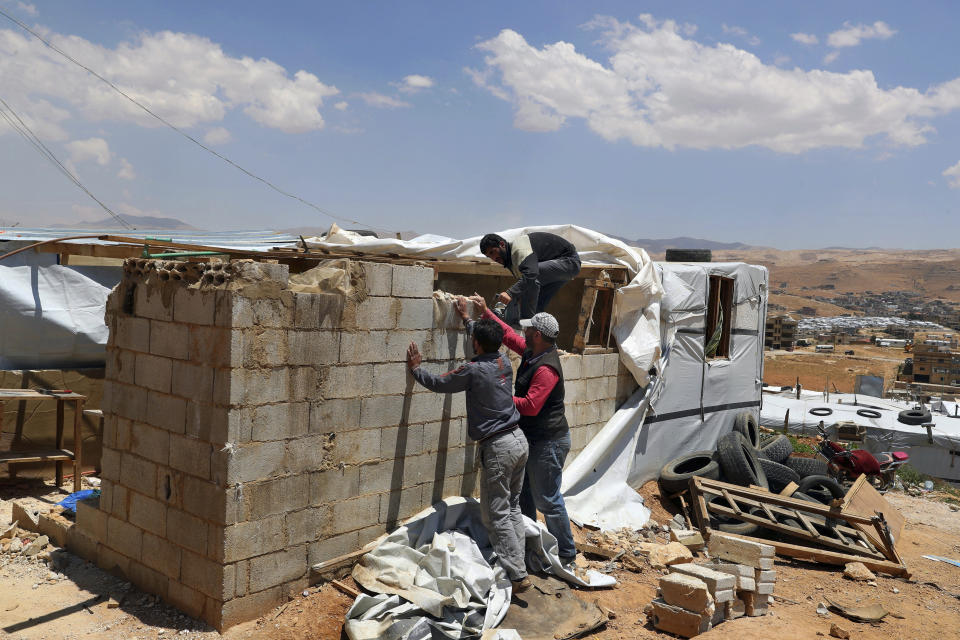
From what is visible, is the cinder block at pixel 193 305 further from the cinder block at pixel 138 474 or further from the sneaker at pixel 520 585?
the sneaker at pixel 520 585

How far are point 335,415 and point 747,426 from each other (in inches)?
304

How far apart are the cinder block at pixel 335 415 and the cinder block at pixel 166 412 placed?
0.86 meters

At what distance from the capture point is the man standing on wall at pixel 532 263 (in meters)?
6.58

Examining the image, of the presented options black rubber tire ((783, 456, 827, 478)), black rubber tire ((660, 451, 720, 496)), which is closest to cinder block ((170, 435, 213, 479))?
black rubber tire ((660, 451, 720, 496))

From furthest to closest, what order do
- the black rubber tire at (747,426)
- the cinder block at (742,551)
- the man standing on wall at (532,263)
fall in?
the black rubber tire at (747,426), the man standing on wall at (532,263), the cinder block at (742,551)

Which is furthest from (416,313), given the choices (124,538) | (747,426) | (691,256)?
(691,256)

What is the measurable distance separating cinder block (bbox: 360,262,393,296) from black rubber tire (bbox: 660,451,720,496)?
17.3 ft

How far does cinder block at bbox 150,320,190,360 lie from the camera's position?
187 inches

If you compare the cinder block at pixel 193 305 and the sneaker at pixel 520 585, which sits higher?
the cinder block at pixel 193 305

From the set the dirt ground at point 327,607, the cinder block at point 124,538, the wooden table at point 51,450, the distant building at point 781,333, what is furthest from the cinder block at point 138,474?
the distant building at point 781,333

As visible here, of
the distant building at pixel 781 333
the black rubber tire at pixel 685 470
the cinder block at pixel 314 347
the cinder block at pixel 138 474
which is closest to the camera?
the cinder block at pixel 314 347

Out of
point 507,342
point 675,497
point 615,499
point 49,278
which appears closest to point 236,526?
point 507,342

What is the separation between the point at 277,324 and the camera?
464 centimetres

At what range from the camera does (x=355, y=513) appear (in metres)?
5.25
